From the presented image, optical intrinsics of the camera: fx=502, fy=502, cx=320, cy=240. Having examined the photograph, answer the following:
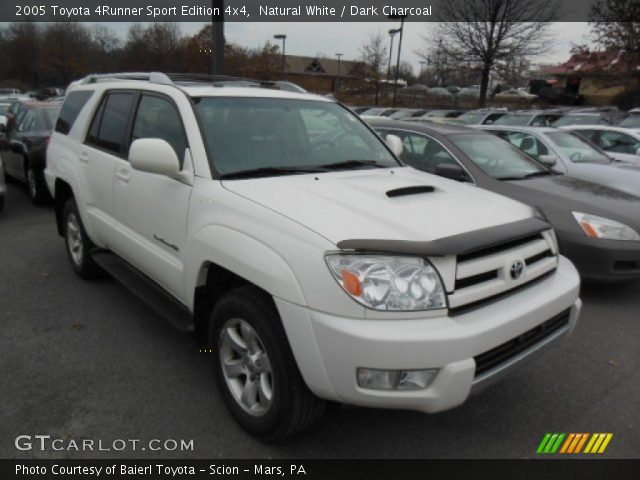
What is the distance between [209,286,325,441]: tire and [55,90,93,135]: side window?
310 centimetres

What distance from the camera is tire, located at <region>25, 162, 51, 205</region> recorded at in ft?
25.9

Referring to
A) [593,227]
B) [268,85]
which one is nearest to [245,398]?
[268,85]

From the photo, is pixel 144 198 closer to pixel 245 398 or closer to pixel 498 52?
pixel 245 398

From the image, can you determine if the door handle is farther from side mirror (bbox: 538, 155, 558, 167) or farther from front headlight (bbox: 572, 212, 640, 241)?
side mirror (bbox: 538, 155, 558, 167)

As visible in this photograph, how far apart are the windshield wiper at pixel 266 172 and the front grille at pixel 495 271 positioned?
124 centimetres

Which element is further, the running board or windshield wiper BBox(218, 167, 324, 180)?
the running board

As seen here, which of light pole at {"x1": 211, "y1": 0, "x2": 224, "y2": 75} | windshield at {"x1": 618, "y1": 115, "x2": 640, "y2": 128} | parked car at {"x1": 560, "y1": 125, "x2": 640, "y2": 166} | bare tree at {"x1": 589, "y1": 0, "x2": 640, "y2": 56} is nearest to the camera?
light pole at {"x1": 211, "y1": 0, "x2": 224, "y2": 75}

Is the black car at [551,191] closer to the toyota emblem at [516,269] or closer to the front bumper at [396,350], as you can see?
the toyota emblem at [516,269]

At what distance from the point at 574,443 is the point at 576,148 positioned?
20.5 feet

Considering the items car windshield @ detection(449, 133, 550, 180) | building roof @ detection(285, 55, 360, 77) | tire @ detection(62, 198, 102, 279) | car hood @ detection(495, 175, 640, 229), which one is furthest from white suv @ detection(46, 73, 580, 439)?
building roof @ detection(285, 55, 360, 77)

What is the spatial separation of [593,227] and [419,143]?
2.24 m

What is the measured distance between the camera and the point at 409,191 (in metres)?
2.94

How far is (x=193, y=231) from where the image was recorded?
288cm

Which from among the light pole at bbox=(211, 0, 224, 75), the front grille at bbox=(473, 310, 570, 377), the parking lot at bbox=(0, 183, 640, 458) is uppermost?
→ the light pole at bbox=(211, 0, 224, 75)
